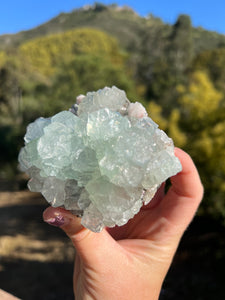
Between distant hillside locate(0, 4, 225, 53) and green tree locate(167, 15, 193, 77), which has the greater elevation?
distant hillside locate(0, 4, 225, 53)

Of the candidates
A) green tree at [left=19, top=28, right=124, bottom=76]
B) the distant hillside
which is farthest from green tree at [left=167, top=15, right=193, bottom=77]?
the distant hillside

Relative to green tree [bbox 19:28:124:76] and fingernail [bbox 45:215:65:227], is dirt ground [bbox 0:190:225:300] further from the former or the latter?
green tree [bbox 19:28:124:76]

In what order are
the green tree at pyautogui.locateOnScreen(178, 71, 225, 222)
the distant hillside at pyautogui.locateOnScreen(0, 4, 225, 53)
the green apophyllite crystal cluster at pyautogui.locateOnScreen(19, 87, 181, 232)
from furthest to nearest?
the distant hillside at pyautogui.locateOnScreen(0, 4, 225, 53) < the green tree at pyautogui.locateOnScreen(178, 71, 225, 222) < the green apophyllite crystal cluster at pyautogui.locateOnScreen(19, 87, 181, 232)

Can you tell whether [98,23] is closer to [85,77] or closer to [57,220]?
[85,77]

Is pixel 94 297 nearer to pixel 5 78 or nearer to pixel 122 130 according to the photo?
pixel 122 130

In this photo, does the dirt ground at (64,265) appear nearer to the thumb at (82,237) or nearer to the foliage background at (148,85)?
the foliage background at (148,85)

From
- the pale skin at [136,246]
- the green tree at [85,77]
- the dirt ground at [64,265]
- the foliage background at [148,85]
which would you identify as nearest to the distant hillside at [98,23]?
the foliage background at [148,85]

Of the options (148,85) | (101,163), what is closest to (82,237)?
(101,163)
